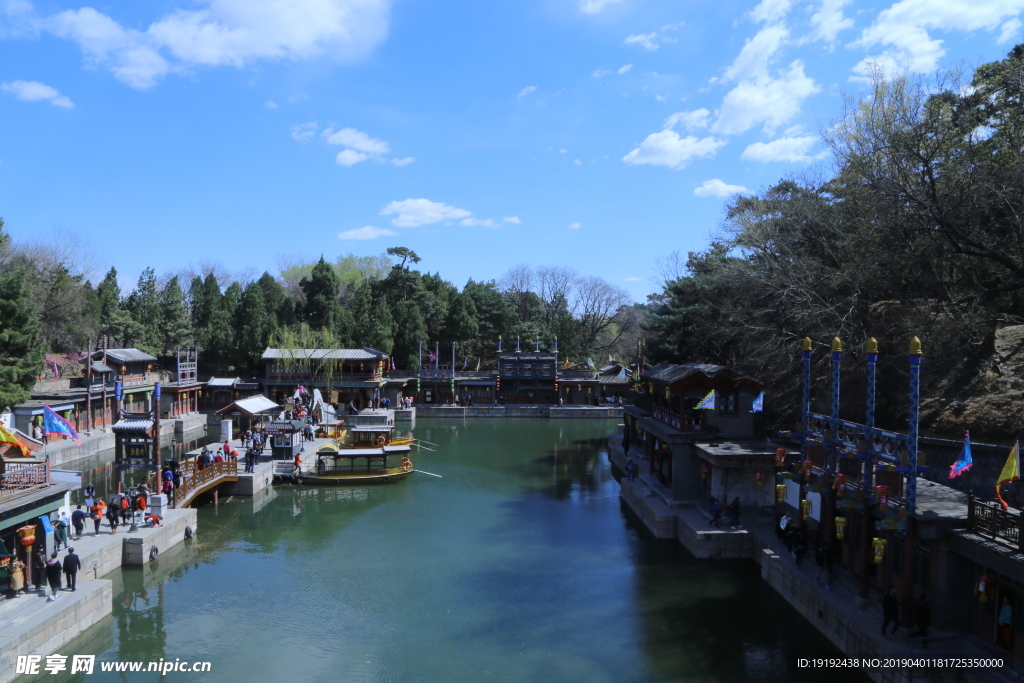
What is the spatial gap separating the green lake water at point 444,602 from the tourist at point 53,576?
52.9 inches

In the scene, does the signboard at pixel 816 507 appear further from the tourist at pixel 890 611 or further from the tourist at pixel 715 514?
the tourist at pixel 715 514

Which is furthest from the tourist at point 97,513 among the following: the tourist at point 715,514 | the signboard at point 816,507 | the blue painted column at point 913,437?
the blue painted column at point 913,437

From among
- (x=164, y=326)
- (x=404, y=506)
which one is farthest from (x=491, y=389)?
(x=404, y=506)

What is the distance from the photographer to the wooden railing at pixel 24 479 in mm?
16922

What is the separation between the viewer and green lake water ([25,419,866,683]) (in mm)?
16125

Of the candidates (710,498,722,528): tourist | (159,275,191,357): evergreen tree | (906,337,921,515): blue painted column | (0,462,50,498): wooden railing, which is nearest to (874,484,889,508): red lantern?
(906,337,921,515): blue painted column

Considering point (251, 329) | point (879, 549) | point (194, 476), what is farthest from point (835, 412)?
point (251, 329)

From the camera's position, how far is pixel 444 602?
1983 cm

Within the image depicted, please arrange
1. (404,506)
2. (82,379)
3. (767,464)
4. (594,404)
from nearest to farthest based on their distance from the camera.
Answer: (767,464) < (404,506) < (82,379) < (594,404)

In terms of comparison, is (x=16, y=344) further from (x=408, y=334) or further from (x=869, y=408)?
(x=408, y=334)

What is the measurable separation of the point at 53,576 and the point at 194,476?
12185mm

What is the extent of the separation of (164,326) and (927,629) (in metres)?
68.6

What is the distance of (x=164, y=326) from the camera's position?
67750 mm

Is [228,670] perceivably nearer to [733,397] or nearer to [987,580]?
[987,580]
